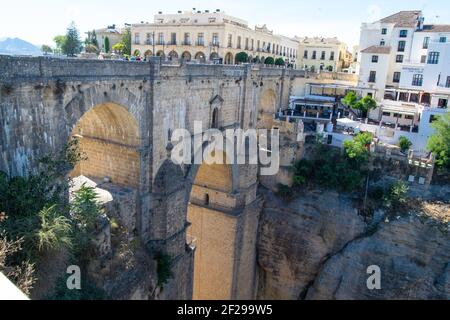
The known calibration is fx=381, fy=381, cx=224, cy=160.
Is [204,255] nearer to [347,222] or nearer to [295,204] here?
[295,204]

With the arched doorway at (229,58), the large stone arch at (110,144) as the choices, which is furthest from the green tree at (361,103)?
the large stone arch at (110,144)

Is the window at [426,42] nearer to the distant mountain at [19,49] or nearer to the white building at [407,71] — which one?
the white building at [407,71]

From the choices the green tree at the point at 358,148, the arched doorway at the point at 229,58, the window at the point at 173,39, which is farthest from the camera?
the window at the point at 173,39

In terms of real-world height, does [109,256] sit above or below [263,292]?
above

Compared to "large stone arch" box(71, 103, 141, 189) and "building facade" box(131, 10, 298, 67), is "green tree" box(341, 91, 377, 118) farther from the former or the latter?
"large stone arch" box(71, 103, 141, 189)

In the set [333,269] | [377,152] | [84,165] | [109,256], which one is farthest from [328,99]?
[109,256]

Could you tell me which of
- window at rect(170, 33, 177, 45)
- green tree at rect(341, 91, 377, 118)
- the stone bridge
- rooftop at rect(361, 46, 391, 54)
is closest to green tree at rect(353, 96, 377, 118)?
green tree at rect(341, 91, 377, 118)

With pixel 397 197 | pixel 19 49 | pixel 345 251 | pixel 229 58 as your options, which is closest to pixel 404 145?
pixel 397 197
